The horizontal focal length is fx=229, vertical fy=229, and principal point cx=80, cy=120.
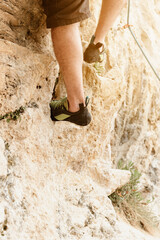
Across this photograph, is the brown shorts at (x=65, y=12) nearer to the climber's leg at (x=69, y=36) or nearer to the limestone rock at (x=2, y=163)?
the climber's leg at (x=69, y=36)

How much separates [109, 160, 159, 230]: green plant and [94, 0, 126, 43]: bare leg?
2.96 m

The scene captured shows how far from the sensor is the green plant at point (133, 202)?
13.3 ft

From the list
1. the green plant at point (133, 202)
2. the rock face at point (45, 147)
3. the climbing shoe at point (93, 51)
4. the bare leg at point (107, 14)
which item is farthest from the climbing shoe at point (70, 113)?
the green plant at point (133, 202)

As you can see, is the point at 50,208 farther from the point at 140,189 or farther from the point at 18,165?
the point at 140,189

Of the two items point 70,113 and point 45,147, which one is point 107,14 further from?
point 45,147

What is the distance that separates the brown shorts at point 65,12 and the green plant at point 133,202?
3300 mm

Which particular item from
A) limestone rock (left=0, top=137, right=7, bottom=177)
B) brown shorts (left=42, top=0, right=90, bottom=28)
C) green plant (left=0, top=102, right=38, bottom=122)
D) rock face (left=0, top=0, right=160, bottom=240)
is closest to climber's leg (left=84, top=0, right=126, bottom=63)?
rock face (left=0, top=0, right=160, bottom=240)

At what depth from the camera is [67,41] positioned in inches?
59.1

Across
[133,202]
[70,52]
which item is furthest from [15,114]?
[133,202]

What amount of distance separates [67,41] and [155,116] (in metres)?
4.03

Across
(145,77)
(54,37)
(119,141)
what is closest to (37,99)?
(54,37)

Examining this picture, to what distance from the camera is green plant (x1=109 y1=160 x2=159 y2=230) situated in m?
4.05

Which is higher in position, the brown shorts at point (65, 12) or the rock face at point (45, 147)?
the brown shorts at point (65, 12)

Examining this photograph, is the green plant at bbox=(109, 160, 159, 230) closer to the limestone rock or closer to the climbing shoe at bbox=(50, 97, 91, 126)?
the climbing shoe at bbox=(50, 97, 91, 126)
